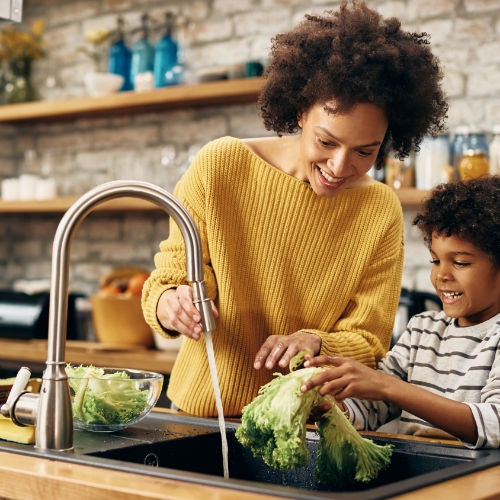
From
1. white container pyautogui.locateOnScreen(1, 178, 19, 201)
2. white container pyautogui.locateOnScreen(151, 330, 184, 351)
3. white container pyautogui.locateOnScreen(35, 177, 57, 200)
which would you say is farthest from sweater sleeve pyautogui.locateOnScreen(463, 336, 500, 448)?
white container pyautogui.locateOnScreen(1, 178, 19, 201)

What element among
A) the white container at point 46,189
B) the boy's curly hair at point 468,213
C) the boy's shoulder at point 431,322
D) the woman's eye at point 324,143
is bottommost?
the boy's shoulder at point 431,322

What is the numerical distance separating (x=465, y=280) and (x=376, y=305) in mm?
192

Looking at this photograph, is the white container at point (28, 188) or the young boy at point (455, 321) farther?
the white container at point (28, 188)

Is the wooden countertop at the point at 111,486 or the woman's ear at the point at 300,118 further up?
the woman's ear at the point at 300,118

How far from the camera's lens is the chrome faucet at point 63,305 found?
1325mm

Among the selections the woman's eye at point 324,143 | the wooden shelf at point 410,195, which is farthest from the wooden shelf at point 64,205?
the woman's eye at point 324,143

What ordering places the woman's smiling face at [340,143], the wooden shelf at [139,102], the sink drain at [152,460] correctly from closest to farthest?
the sink drain at [152,460]
the woman's smiling face at [340,143]
the wooden shelf at [139,102]

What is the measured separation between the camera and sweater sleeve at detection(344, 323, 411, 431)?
1.64 m

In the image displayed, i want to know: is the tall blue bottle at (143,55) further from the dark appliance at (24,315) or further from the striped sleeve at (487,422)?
the striped sleeve at (487,422)

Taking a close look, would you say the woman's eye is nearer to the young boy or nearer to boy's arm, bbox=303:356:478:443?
the young boy

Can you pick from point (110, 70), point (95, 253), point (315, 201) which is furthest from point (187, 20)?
point (315, 201)

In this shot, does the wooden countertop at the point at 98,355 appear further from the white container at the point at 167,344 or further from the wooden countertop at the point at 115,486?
the wooden countertop at the point at 115,486

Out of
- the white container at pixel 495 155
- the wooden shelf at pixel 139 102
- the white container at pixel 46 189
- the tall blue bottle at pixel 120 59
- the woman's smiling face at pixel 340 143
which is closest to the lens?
the woman's smiling face at pixel 340 143

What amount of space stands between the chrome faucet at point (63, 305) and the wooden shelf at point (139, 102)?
2065 millimetres
